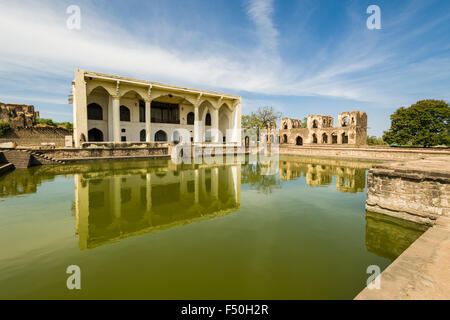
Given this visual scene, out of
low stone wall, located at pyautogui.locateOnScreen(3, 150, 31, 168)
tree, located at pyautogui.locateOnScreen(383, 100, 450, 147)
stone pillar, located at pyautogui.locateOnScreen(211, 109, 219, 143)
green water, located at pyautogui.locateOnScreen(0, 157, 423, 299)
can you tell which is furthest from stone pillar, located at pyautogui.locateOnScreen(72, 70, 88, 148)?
tree, located at pyautogui.locateOnScreen(383, 100, 450, 147)

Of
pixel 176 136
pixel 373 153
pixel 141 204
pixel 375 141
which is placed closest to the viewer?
pixel 141 204

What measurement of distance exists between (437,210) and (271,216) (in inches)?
140

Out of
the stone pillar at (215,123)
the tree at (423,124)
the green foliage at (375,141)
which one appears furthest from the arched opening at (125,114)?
the green foliage at (375,141)

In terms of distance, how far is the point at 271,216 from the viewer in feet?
16.9

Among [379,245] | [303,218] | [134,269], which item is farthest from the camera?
[303,218]

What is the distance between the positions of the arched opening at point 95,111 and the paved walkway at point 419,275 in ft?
86.6

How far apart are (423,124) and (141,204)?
29326mm

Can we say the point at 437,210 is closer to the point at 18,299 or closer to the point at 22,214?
the point at 18,299

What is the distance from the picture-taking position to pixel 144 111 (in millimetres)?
25750

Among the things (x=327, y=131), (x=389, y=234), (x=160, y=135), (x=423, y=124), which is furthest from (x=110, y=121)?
(x=423, y=124)

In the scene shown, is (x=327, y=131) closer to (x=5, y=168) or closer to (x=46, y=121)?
(x=5, y=168)

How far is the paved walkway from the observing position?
203cm
